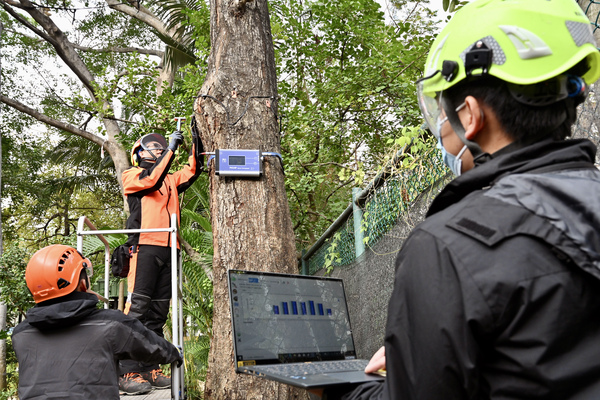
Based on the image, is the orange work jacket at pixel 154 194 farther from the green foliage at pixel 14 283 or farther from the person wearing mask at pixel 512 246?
the green foliage at pixel 14 283

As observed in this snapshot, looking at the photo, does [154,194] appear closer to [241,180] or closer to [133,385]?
[133,385]

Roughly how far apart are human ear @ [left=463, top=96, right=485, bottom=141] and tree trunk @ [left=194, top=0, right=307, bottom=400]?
2481 mm

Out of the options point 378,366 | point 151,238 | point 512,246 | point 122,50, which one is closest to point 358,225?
point 151,238

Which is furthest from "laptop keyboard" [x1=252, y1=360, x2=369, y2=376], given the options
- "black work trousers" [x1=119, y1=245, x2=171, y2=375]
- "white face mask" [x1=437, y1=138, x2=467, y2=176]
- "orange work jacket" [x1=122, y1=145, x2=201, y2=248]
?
"black work trousers" [x1=119, y1=245, x2=171, y2=375]

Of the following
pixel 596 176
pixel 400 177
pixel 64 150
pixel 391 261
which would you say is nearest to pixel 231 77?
pixel 400 177

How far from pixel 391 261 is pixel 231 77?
178 cm

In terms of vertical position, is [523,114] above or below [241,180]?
below

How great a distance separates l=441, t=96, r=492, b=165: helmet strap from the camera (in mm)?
1209

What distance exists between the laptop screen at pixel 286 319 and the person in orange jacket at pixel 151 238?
9.42 feet

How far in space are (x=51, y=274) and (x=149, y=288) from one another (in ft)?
6.61

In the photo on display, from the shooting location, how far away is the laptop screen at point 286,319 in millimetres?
1898

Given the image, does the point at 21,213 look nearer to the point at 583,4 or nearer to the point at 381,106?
the point at 381,106

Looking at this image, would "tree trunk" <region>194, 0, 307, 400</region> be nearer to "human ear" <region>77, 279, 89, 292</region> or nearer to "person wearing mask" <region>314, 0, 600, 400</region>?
"human ear" <region>77, 279, 89, 292</region>

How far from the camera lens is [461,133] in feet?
4.16
